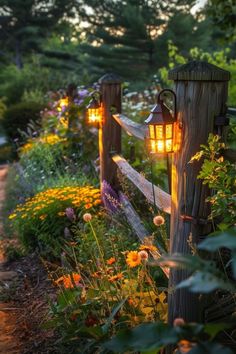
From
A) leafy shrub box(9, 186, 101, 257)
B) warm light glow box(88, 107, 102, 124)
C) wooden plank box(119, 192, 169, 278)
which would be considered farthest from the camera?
warm light glow box(88, 107, 102, 124)

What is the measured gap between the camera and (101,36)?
2609 centimetres

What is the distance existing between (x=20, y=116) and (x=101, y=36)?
570 inches

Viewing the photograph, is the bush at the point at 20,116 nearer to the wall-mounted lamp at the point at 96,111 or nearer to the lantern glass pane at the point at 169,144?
the wall-mounted lamp at the point at 96,111

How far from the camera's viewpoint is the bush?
13117 mm

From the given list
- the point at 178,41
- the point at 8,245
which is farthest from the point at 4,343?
the point at 178,41

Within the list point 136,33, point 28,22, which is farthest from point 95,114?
point 28,22

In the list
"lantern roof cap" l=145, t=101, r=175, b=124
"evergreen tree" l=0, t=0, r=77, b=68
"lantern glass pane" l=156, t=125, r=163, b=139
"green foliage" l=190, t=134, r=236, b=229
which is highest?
"evergreen tree" l=0, t=0, r=77, b=68

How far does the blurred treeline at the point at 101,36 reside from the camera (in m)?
23.2

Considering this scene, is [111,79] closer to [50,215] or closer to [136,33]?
[50,215]

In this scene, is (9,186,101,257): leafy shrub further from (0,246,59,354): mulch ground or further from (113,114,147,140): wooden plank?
(113,114,147,140): wooden plank

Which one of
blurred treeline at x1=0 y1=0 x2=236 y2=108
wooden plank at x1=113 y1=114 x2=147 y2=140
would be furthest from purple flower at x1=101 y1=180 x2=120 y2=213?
blurred treeline at x1=0 y1=0 x2=236 y2=108

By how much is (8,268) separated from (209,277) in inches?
150

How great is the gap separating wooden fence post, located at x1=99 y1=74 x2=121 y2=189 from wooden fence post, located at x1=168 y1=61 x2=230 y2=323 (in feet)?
8.41

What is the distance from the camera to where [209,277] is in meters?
1.17
